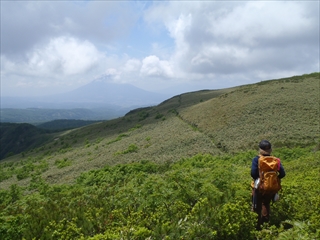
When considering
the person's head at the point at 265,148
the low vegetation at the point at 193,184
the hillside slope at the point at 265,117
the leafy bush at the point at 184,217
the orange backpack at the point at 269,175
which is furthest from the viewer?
the hillside slope at the point at 265,117

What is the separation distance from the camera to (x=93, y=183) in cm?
1998

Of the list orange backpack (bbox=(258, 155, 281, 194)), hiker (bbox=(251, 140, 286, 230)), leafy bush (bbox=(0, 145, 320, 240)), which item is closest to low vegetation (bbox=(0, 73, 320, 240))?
leafy bush (bbox=(0, 145, 320, 240))

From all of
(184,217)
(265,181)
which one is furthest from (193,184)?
(265,181)

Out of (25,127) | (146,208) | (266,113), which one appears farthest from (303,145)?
(25,127)

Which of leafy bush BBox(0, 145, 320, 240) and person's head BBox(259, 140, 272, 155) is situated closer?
leafy bush BBox(0, 145, 320, 240)

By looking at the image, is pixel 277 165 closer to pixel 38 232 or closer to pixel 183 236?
pixel 183 236

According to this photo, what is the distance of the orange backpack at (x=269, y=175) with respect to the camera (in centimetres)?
729

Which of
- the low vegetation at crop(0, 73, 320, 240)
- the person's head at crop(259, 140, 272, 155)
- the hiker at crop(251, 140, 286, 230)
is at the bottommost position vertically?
the low vegetation at crop(0, 73, 320, 240)

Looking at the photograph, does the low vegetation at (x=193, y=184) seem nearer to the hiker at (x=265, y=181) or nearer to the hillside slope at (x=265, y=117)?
the hillside slope at (x=265, y=117)

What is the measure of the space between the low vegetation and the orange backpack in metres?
0.75

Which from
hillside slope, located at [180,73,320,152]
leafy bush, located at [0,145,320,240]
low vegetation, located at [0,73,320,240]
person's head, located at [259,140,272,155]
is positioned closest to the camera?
leafy bush, located at [0,145,320,240]

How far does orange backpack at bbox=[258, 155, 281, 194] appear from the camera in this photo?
7.29 metres

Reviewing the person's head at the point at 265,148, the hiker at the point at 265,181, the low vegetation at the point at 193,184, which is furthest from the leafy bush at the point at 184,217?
the person's head at the point at 265,148

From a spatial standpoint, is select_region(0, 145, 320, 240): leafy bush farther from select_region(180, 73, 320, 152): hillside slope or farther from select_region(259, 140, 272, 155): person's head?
select_region(180, 73, 320, 152): hillside slope
